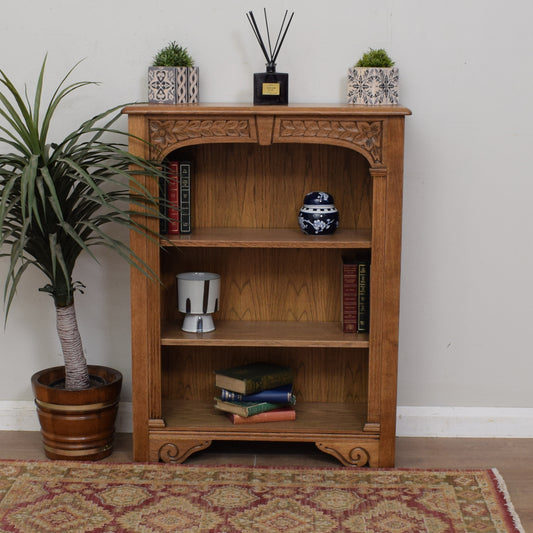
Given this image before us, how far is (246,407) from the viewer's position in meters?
2.84

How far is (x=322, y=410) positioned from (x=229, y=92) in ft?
4.11

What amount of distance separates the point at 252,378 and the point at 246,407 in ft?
0.36

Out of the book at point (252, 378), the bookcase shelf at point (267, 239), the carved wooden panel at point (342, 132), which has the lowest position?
the book at point (252, 378)

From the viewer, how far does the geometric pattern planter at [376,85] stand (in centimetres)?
276

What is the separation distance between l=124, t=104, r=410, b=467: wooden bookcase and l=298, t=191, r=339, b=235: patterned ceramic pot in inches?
2.0

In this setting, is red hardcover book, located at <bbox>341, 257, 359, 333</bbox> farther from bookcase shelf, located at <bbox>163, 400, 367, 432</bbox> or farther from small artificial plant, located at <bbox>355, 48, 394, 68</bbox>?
small artificial plant, located at <bbox>355, 48, 394, 68</bbox>

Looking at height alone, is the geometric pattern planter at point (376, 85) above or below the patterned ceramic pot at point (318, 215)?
above

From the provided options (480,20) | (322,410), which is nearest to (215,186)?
(322,410)

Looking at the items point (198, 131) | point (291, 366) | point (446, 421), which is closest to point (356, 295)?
point (291, 366)

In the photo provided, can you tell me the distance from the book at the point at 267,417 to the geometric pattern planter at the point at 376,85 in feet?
3.77

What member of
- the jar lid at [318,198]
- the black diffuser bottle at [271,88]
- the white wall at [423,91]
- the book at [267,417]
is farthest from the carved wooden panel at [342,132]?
the book at [267,417]

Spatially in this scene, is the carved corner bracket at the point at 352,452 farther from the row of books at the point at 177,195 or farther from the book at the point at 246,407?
the row of books at the point at 177,195

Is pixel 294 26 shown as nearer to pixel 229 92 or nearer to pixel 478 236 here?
pixel 229 92

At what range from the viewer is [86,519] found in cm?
240
